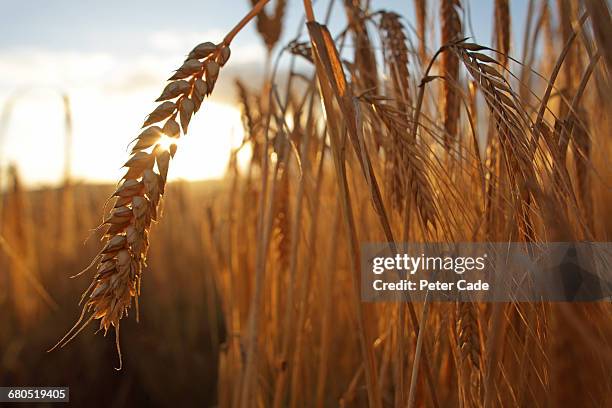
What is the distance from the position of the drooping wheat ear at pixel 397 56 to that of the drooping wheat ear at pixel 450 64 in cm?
6

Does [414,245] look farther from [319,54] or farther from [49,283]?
[49,283]

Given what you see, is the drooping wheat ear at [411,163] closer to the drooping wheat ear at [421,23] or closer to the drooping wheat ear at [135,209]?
the drooping wheat ear at [135,209]

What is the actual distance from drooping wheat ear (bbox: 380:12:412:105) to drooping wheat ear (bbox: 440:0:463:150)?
0.06 m

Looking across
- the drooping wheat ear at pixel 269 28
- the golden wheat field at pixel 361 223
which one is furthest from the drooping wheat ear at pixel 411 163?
the drooping wheat ear at pixel 269 28

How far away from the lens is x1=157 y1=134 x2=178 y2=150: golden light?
47 cm

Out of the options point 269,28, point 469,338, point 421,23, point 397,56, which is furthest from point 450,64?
point 269,28

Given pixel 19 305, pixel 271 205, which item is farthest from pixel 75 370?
pixel 271 205

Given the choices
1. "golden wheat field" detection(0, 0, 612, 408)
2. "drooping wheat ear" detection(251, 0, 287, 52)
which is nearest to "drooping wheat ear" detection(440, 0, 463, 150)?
"golden wheat field" detection(0, 0, 612, 408)

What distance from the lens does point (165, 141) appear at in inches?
18.4

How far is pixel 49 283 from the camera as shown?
85.0 inches

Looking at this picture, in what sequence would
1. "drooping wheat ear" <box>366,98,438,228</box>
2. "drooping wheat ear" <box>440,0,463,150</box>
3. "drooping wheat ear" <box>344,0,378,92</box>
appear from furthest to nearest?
1. "drooping wheat ear" <box>344,0,378,92</box>
2. "drooping wheat ear" <box>440,0,463,150</box>
3. "drooping wheat ear" <box>366,98,438,228</box>

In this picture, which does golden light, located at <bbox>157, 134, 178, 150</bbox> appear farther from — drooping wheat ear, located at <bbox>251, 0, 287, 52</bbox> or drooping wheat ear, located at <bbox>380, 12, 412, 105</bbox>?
drooping wheat ear, located at <bbox>251, 0, 287, 52</bbox>

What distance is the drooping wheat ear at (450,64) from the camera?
0.79 m

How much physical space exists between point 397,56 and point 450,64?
0.08m
